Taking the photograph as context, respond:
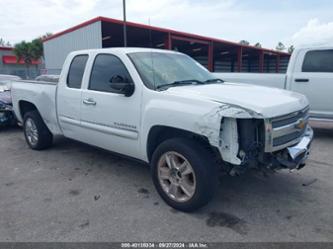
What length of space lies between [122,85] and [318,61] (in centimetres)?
485

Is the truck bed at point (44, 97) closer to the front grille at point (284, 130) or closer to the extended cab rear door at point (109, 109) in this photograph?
the extended cab rear door at point (109, 109)

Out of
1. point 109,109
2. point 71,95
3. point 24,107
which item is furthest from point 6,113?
point 109,109

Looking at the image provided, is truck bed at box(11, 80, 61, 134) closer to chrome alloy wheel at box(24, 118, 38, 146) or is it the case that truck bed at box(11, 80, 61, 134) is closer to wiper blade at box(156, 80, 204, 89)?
chrome alloy wheel at box(24, 118, 38, 146)

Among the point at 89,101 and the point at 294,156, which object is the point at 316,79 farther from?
the point at 89,101

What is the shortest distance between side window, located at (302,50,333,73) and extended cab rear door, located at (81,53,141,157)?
451 centimetres

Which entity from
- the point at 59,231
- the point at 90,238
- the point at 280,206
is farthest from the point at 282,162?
the point at 59,231

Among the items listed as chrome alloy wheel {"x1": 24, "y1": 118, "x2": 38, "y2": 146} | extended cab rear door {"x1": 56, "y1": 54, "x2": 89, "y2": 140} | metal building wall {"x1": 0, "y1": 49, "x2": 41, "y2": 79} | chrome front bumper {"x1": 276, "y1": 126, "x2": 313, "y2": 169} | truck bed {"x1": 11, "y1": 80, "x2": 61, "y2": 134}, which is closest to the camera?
chrome front bumper {"x1": 276, "y1": 126, "x2": 313, "y2": 169}

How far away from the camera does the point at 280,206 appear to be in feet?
11.1

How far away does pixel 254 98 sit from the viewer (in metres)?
3.05

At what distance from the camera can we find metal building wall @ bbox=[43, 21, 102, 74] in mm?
13984

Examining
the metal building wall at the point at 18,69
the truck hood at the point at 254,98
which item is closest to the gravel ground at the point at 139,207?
the truck hood at the point at 254,98

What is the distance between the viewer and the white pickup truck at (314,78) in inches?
245

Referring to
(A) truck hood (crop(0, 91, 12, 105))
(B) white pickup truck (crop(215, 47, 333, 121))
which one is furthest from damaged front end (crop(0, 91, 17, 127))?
(B) white pickup truck (crop(215, 47, 333, 121))

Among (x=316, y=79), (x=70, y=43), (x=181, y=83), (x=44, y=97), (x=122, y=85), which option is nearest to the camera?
(x=122, y=85)
